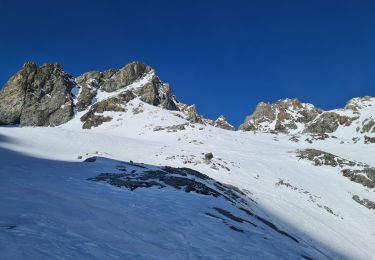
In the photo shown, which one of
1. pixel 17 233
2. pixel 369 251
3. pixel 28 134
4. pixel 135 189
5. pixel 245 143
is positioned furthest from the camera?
pixel 245 143

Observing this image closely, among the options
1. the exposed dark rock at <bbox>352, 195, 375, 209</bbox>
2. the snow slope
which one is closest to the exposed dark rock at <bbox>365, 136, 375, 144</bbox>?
the snow slope

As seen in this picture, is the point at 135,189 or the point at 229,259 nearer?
the point at 229,259

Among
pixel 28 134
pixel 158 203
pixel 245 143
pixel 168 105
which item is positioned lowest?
pixel 158 203

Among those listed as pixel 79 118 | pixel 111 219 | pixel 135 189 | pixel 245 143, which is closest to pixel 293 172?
pixel 245 143

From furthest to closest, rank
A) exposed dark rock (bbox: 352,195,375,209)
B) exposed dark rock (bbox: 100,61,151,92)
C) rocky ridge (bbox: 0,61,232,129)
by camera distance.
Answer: exposed dark rock (bbox: 100,61,151,92) < rocky ridge (bbox: 0,61,232,129) < exposed dark rock (bbox: 352,195,375,209)

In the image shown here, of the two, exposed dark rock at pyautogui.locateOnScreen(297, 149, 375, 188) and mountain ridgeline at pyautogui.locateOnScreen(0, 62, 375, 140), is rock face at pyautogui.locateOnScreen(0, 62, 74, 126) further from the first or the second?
exposed dark rock at pyautogui.locateOnScreen(297, 149, 375, 188)

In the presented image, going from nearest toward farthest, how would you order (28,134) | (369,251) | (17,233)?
(17,233) < (369,251) < (28,134)

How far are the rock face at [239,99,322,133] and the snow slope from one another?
78440 mm

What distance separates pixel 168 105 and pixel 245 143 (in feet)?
233

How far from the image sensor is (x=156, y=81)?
13750cm

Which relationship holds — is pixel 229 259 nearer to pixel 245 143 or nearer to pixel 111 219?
pixel 111 219

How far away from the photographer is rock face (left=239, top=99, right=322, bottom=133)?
455 ft

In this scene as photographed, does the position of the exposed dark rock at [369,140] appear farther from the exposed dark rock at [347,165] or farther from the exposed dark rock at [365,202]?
the exposed dark rock at [365,202]

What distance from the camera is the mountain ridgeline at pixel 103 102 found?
110562 mm
